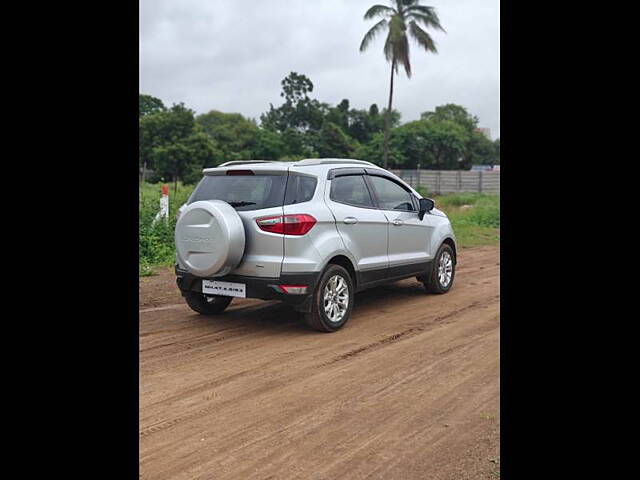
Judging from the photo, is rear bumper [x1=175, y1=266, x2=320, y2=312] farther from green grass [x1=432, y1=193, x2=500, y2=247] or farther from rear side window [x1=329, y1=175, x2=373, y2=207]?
green grass [x1=432, y1=193, x2=500, y2=247]

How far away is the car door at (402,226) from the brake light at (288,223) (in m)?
0.99

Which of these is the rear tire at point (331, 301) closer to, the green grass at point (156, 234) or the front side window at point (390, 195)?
the front side window at point (390, 195)

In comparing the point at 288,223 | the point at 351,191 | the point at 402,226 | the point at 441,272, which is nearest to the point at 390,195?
the point at 402,226

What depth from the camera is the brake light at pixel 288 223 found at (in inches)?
200

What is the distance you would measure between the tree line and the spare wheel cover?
2.24 ft

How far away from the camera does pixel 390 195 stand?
20.3ft

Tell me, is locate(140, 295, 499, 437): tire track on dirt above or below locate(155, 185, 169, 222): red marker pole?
below

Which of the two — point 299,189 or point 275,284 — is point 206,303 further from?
point 299,189

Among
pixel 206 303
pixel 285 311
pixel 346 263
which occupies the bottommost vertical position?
pixel 285 311

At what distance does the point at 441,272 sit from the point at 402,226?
1170 mm

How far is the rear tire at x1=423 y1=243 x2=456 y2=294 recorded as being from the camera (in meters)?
6.79

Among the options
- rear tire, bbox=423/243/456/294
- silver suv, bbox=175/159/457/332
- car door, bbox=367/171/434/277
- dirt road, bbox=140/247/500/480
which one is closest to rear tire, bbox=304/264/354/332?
silver suv, bbox=175/159/457/332
